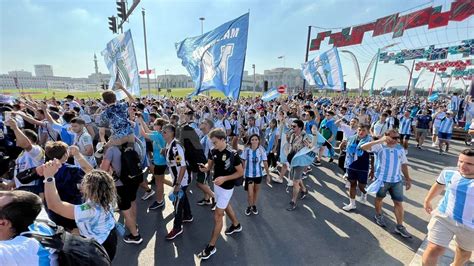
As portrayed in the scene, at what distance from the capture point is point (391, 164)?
4.16 m

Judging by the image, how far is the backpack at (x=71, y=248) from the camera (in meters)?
1.53

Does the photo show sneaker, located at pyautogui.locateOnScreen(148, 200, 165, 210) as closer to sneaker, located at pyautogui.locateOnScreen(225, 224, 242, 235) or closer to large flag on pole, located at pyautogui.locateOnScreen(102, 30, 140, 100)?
sneaker, located at pyautogui.locateOnScreen(225, 224, 242, 235)

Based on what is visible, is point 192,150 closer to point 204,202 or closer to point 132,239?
point 204,202

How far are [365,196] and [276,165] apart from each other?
288 centimetres

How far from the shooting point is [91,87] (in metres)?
75.1

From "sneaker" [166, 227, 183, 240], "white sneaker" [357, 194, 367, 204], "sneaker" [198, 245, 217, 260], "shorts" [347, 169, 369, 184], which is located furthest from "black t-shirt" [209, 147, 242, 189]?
"white sneaker" [357, 194, 367, 204]

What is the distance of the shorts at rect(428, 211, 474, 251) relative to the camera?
9.26 feet

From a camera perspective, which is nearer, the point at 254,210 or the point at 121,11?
the point at 254,210

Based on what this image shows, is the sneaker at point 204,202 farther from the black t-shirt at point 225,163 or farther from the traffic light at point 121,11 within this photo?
the traffic light at point 121,11

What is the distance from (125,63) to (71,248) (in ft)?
28.3

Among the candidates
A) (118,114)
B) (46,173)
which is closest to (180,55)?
(118,114)

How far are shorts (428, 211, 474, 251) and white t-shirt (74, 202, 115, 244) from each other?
3.83m

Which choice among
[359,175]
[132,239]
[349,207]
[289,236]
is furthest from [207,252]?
[359,175]

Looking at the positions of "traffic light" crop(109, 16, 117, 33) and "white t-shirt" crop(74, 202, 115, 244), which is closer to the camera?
"white t-shirt" crop(74, 202, 115, 244)
